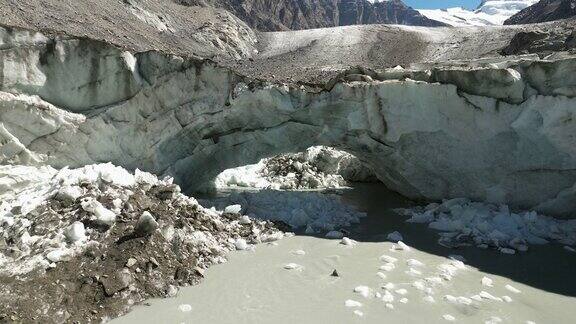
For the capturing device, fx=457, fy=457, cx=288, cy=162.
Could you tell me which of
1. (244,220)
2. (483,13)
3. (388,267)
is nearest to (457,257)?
(388,267)

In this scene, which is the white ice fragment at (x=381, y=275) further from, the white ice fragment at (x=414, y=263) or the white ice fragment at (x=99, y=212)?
the white ice fragment at (x=99, y=212)

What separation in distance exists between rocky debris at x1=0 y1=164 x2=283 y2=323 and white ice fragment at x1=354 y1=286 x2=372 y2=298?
1821 millimetres

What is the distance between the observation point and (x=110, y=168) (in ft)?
23.4

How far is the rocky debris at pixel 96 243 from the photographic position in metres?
4.51

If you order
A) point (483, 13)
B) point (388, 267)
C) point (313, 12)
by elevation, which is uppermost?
point (483, 13)

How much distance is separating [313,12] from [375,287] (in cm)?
7942

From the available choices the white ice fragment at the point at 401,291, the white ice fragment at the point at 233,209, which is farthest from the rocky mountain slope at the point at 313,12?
the white ice fragment at the point at 401,291

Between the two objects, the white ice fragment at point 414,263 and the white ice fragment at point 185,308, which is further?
the white ice fragment at point 414,263

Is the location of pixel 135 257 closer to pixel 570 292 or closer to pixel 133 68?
pixel 133 68

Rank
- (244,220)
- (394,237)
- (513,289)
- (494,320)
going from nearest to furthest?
(494,320), (513,289), (394,237), (244,220)

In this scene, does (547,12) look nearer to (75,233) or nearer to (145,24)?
(145,24)

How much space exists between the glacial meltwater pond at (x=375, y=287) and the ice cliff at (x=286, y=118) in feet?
6.73

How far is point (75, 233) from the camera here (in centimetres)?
532

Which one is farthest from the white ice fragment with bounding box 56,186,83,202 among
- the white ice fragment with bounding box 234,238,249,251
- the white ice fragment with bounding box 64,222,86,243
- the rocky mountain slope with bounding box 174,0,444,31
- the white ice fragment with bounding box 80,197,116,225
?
the rocky mountain slope with bounding box 174,0,444,31
